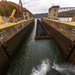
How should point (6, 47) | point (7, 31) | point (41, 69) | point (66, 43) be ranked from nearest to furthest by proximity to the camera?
point (41, 69)
point (6, 47)
point (66, 43)
point (7, 31)

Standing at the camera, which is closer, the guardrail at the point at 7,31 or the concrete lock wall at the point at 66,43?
the concrete lock wall at the point at 66,43

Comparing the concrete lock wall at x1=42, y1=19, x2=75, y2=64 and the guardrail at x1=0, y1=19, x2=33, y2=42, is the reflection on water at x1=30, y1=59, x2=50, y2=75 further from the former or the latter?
the guardrail at x1=0, y1=19, x2=33, y2=42

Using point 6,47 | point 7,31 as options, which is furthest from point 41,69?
point 7,31

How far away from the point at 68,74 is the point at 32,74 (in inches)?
125

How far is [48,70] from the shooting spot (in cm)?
693

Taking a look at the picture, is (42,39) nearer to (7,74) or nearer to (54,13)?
(7,74)

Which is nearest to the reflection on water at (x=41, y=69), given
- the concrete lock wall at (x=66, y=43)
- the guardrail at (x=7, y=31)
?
the concrete lock wall at (x=66, y=43)

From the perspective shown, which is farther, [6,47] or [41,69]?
[6,47]

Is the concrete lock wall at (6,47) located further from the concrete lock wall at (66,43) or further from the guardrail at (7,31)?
the concrete lock wall at (66,43)

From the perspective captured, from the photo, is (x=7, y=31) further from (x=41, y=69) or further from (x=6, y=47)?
(x=41, y=69)

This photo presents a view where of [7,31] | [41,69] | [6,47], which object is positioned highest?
[7,31]

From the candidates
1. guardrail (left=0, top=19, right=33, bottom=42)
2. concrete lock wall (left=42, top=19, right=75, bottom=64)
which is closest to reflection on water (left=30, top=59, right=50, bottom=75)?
concrete lock wall (left=42, top=19, right=75, bottom=64)

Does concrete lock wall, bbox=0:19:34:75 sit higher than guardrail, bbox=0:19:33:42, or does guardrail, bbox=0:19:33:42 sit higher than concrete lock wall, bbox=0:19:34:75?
guardrail, bbox=0:19:33:42

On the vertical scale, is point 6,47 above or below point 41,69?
above
